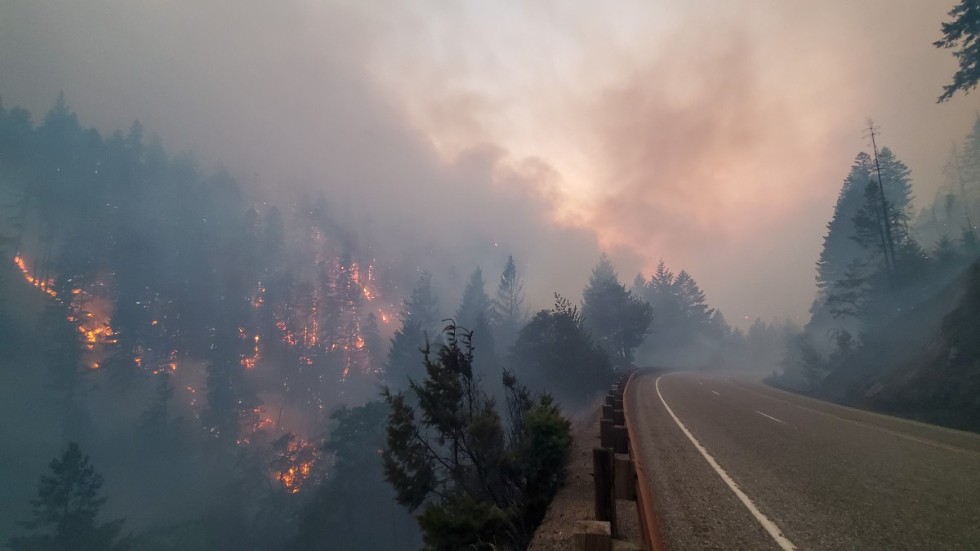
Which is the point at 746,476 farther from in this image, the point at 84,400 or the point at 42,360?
the point at 42,360

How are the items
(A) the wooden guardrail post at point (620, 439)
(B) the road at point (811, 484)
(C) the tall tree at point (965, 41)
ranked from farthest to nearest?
(C) the tall tree at point (965, 41)
(A) the wooden guardrail post at point (620, 439)
(B) the road at point (811, 484)

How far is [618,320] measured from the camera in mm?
58594

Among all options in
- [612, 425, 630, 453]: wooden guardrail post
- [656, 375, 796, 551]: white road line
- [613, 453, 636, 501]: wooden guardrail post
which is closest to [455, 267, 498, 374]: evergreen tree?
[656, 375, 796, 551]: white road line

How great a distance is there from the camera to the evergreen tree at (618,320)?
57.5 meters

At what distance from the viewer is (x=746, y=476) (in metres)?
7.73

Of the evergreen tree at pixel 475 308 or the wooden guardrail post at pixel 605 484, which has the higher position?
the evergreen tree at pixel 475 308

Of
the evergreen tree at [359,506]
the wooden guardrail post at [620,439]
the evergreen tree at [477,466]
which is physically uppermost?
the wooden guardrail post at [620,439]

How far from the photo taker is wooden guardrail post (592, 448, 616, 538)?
4367 millimetres

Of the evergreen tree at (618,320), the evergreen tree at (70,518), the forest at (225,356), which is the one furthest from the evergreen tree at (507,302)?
the evergreen tree at (70,518)

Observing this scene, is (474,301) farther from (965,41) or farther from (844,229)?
(965,41)

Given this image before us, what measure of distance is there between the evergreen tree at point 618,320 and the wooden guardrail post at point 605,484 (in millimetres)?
54664

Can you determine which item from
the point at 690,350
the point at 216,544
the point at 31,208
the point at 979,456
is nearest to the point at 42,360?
the point at 31,208

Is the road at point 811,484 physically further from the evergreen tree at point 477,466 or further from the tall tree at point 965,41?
the tall tree at point 965,41

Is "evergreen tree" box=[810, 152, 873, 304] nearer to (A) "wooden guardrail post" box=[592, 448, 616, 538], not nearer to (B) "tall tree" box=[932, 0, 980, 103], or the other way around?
(B) "tall tree" box=[932, 0, 980, 103]
